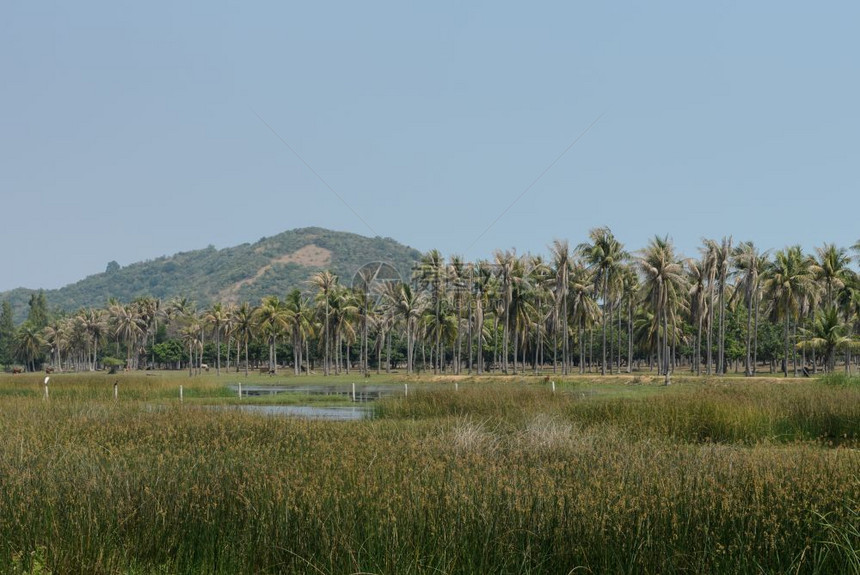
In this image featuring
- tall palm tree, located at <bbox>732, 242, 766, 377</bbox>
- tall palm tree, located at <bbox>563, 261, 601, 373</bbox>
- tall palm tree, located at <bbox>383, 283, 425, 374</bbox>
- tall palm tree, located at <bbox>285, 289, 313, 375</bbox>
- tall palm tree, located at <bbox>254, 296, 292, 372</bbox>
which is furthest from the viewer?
tall palm tree, located at <bbox>285, 289, 313, 375</bbox>

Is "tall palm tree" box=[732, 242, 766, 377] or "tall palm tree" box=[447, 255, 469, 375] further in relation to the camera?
"tall palm tree" box=[447, 255, 469, 375]

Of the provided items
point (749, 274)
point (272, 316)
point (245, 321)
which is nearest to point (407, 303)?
point (272, 316)

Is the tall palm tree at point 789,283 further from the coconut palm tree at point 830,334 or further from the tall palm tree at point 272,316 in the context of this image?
the tall palm tree at point 272,316

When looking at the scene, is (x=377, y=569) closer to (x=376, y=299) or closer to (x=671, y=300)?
(x=671, y=300)

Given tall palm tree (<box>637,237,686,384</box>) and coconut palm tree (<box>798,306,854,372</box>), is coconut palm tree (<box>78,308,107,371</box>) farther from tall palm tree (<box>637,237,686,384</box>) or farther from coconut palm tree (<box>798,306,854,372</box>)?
Answer: coconut palm tree (<box>798,306,854,372</box>)

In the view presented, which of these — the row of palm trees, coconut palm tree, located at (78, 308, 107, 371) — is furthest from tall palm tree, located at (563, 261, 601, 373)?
coconut palm tree, located at (78, 308, 107, 371)

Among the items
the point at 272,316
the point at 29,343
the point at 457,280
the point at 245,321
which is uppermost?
the point at 457,280

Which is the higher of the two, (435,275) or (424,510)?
(435,275)

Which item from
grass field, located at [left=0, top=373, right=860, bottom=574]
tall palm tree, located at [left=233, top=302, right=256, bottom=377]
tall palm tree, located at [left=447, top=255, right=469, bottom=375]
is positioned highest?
tall palm tree, located at [left=447, top=255, right=469, bottom=375]

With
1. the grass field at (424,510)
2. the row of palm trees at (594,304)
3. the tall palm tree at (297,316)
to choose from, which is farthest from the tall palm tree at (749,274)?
the grass field at (424,510)

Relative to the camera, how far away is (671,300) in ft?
256

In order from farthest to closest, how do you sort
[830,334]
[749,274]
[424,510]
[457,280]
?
[457,280] → [749,274] → [830,334] → [424,510]

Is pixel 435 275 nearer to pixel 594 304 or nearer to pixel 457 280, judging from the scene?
pixel 457 280

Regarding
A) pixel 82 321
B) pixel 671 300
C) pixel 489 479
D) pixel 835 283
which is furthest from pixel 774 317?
pixel 82 321
